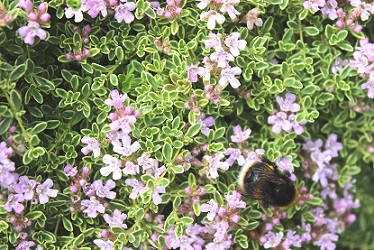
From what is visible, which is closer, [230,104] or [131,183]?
[131,183]

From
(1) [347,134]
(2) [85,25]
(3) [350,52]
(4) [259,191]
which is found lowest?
(1) [347,134]

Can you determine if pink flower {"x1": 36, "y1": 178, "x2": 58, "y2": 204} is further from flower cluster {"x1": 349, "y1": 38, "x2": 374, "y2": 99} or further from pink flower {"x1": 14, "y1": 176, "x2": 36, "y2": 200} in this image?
flower cluster {"x1": 349, "y1": 38, "x2": 374, "y2": 99}

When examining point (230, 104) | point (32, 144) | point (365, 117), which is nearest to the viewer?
point (32, 144)

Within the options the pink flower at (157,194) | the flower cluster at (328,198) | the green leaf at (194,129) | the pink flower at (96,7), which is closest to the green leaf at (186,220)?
the pink flower at (157,194)

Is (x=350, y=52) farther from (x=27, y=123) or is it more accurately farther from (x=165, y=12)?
(x=27, y=123)

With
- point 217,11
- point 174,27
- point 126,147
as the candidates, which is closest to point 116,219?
point 126,147

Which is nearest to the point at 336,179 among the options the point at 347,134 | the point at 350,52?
the point at 347,134

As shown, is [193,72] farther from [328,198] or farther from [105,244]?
[328,198]
